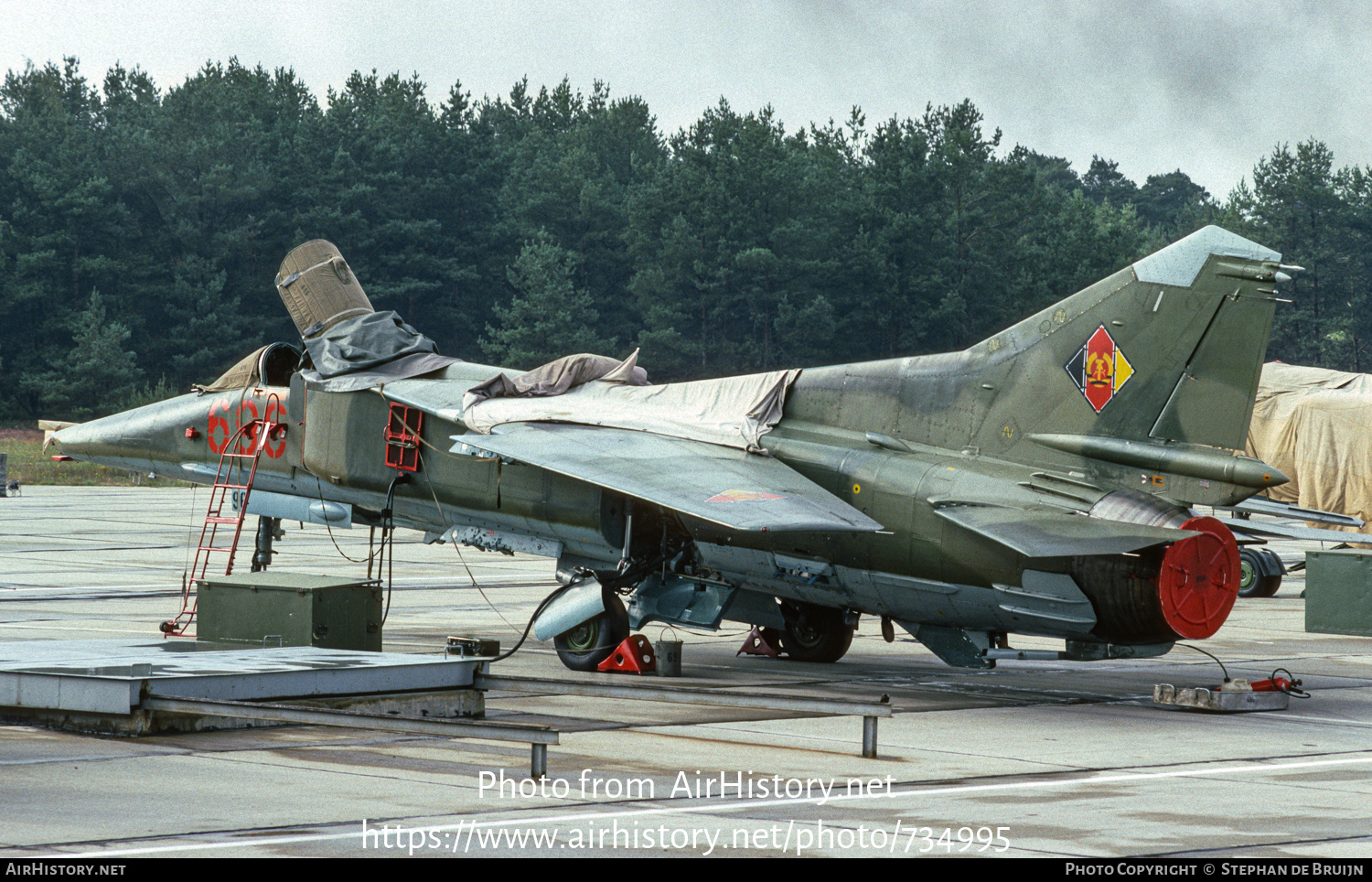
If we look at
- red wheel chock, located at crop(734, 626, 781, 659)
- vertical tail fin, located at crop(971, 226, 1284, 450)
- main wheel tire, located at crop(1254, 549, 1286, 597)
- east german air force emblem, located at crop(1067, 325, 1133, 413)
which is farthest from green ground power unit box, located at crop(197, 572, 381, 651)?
main wheel tire, located at crop(1254, 549, 1286, 597)

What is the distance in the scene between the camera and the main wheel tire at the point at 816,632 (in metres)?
15.6

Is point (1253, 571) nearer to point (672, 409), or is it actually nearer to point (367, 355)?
point (672, 409)

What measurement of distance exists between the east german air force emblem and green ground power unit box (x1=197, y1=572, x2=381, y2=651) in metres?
6.53

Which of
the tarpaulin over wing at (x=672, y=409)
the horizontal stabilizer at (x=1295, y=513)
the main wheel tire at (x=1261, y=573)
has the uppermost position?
the tarpaulin over wing at (x=672, y=409)

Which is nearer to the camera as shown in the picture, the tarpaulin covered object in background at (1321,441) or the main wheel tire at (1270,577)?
the main wheel tire at (1270,577)

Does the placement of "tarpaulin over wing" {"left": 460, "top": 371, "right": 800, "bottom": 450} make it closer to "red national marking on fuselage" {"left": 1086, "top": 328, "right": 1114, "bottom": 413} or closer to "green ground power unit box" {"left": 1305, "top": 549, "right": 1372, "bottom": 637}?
"red national marking on fuselage" {"left": 1086, "top": 328, "right": 1114, "bottom": 413}

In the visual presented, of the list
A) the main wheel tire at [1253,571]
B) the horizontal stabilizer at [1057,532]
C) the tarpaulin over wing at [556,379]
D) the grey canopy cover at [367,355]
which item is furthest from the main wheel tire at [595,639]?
the main wheel tire at [1253,571]

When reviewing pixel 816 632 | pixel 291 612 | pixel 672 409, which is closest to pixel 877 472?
pixel 672 409

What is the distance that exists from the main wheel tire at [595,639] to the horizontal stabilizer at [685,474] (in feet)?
5.25

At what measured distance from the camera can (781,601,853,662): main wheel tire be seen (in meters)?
15.6

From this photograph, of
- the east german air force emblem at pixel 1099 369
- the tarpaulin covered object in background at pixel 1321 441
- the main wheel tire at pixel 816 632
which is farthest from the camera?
the tarpaulin covered object in background at pixel 1321 441

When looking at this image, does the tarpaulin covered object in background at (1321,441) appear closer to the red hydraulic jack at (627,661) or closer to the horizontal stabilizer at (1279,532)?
the horizontal stabilizer at (1279,532)

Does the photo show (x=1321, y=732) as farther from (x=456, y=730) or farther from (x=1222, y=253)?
(x=456, y=730)

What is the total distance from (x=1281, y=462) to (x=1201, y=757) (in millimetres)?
21677
